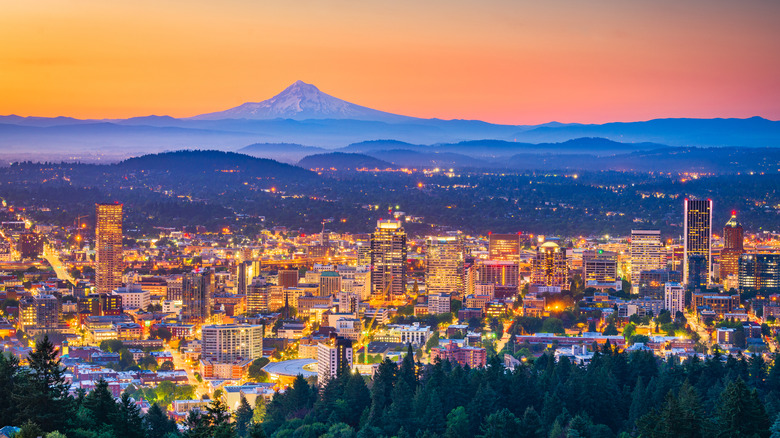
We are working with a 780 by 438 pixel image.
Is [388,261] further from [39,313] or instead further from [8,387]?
[8,387]

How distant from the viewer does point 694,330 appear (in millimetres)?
29875

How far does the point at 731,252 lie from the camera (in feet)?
132

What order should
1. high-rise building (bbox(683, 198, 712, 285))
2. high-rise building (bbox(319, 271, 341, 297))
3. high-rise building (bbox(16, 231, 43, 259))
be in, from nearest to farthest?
high-rise building (bbox(319, 271, 341, 297))
high-rise building (bbox(683, 198, 712, 285))
high-rise building (bbox(16, 231, 43, 259))

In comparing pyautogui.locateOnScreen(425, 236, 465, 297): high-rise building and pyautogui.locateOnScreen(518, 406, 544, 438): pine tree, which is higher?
pyautogui.locateOnScreen(425, 236, 465, 297): high-rise building

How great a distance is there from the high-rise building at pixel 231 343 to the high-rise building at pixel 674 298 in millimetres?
11607

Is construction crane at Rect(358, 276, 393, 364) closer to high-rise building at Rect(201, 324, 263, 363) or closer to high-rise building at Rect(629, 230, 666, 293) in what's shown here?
high-rise building at Rect(201, 324, 263, 363)

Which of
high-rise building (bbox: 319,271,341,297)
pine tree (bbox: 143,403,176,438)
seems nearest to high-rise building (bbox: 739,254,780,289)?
high-rise building (bbox: 319,271,341,297)

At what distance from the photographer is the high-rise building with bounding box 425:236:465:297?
37531 millimetres

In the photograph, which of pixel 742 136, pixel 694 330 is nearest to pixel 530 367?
pixel 694 330

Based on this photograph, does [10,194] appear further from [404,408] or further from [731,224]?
[404,408]

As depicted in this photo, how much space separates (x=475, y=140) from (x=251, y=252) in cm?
6128

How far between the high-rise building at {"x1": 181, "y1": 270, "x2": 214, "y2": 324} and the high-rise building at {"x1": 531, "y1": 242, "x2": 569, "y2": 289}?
10.3 m

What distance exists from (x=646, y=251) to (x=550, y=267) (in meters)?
5.54

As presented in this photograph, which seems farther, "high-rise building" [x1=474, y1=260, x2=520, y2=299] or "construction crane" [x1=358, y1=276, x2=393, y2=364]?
"high-rise building" [x1=474, y1=260, x2=520, y2=299]
